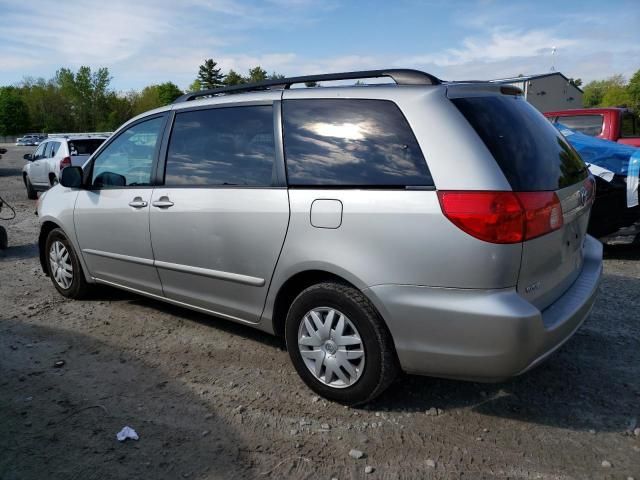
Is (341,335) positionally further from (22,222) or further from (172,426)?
(22,222)

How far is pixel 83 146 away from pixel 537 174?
12.6m

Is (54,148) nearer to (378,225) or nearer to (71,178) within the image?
(71,178)

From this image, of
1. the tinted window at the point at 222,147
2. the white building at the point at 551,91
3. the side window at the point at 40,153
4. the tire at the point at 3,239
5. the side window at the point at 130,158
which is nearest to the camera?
the tinted window at the point at 222,147

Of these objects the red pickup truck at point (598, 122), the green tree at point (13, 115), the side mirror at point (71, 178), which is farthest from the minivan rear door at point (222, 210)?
the green tree at point (13, 115)

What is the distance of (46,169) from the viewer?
13.4 meters

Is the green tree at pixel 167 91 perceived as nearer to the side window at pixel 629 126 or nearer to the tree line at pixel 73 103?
the tree line at pixel 73 103

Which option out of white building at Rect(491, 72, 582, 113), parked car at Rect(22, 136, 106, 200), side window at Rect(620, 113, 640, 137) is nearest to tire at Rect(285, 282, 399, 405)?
side window at Rect(620, 113, 640, 137)

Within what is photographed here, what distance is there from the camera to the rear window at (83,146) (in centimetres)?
1288

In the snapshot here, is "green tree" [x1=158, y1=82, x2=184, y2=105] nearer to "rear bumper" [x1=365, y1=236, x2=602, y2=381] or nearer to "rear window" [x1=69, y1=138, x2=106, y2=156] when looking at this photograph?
"rear window" [x1=69, y1=138, x2=106, y2=156]

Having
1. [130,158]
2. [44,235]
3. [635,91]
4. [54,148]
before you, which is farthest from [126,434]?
[635,91]

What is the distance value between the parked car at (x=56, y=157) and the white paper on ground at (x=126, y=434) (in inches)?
424

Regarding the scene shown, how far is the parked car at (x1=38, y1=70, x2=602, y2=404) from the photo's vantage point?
262 centimetres

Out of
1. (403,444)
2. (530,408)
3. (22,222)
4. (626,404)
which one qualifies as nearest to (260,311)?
(403,444)

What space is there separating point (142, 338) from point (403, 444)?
7.91ft
